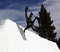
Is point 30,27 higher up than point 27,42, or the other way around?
point 30,27

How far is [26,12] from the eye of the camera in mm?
9891

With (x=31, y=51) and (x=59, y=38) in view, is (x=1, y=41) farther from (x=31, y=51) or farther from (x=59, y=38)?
(x=59, y=38)

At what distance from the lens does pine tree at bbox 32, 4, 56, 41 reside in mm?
29391

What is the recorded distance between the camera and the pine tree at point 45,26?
29391 mm

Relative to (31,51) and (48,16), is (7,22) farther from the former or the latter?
(48,16)

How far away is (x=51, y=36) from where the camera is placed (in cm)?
2953

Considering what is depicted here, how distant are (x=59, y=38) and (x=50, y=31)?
14.3ft

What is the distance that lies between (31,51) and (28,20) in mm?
1801

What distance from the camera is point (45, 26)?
97.7 feet

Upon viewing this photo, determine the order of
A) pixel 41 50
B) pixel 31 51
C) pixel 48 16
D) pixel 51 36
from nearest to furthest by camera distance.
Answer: pixel 31 51 → pixel 41 50 → pixel 51 36 → pixel 48 16

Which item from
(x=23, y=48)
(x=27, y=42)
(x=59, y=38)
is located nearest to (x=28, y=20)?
(x=27, y=42)

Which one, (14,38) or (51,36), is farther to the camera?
(51,36)

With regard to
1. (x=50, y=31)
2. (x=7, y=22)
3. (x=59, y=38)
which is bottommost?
(x=59, y=38)

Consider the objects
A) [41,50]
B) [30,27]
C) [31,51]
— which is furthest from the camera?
[41,50]
